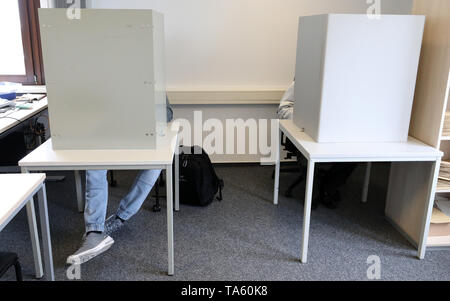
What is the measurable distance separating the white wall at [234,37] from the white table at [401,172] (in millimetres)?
1026

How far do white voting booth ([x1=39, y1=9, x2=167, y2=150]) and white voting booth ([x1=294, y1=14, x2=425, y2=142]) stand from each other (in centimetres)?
83

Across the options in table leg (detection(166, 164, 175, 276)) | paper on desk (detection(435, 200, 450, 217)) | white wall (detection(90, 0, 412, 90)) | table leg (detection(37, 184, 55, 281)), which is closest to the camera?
table leg (detection(37, 184, 55, 281))

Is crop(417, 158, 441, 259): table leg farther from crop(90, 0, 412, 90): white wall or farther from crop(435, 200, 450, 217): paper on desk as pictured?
crop(90, 0, 412, 90): white wall

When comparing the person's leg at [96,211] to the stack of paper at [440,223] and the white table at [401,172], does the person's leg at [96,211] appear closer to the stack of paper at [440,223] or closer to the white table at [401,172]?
the white table at [401,172]

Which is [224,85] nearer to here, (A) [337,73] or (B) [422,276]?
(A) [337,73]

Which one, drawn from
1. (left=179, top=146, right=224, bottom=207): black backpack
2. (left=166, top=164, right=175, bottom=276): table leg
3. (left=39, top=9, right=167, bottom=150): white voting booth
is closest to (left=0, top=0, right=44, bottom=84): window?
(left=179, top=146, right=224, bottom=207): black backpack

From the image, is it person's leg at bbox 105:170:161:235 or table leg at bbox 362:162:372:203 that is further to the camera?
table leg at bbox 362:162:372:203

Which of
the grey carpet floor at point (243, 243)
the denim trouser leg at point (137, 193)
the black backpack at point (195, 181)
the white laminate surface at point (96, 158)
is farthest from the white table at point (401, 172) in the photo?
the denim trouser leg at point (137, 193)

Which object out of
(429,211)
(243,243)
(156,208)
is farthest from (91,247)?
(429,211)

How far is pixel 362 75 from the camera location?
6.78ft

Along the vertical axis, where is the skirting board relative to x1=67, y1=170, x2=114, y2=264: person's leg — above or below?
above

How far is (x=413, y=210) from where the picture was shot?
235 cm

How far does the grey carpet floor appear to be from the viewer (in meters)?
2.08

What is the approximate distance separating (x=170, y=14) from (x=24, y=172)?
1975 mm
